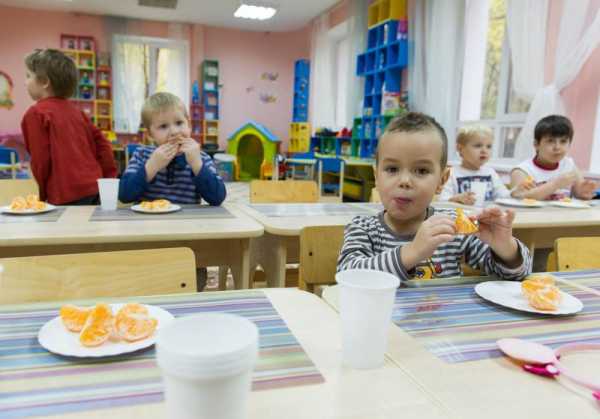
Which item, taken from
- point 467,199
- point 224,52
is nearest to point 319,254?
point 467,199

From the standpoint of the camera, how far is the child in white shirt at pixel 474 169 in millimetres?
3000

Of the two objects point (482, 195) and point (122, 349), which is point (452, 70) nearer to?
point (482, 195)

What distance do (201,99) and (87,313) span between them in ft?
30.9

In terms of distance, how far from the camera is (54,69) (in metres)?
2.41

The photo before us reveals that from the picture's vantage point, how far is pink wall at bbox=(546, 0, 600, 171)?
3.68 metres

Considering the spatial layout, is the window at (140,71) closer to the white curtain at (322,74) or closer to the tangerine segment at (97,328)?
the white curtain at (322,74)

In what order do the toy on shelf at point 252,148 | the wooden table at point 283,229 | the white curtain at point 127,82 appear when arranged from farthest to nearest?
the toy on shelf at point 252,148
the white curtain at point 127,82
the wooden table at point 283,229

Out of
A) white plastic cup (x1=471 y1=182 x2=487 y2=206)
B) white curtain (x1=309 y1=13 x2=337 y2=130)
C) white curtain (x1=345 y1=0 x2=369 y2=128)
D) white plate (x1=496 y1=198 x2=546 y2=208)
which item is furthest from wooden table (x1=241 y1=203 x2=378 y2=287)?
white curtain (x1=309 y1=13 x2=337 y2=130)

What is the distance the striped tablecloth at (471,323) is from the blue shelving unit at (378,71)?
188 inches

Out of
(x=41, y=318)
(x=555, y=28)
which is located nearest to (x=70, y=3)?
(x=555, y=28)

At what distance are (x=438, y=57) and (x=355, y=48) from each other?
6.84 feet

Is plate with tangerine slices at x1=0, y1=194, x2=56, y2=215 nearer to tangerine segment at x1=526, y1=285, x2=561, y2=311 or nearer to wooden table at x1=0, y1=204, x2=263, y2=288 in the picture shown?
wooden table at x1=0, y1=204, x2=263, y2=288

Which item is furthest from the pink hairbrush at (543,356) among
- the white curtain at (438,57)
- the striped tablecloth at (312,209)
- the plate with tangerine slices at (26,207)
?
the white curtain at (438,57)

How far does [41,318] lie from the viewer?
2.77 feet
